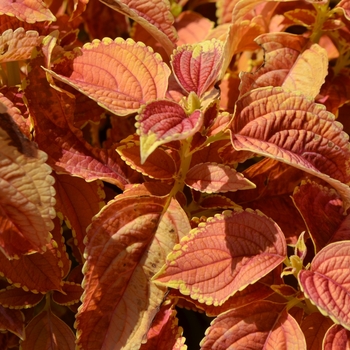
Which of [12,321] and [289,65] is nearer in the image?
[12,321]

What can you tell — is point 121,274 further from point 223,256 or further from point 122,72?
point 122,72

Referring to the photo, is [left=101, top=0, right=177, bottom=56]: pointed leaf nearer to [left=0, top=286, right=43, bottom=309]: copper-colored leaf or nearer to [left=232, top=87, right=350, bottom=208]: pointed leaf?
[left=232, top=87, right=350, bottom=208]: pointed leaf

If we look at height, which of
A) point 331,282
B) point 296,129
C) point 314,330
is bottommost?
point 314,330

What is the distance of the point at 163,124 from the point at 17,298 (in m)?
0.39

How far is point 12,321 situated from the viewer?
86 centimetres

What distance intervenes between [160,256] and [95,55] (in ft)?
1.03

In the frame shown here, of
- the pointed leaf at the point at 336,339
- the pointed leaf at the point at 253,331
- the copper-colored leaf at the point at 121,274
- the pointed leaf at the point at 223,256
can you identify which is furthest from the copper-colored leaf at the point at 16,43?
the pointed leaf at the point at 336,339

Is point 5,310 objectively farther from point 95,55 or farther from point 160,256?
point 95,55

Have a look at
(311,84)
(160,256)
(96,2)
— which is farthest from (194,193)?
(96,2)

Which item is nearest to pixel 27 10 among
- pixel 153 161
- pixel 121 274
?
pixel 153 161

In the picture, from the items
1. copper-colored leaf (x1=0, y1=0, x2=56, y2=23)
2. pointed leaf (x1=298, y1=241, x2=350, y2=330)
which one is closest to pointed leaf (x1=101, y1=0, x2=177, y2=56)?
copper-colored leaf (x1=0, y1=0, x2=56, y2=23)

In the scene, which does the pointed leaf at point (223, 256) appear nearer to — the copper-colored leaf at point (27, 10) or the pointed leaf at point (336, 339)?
the pointed leaf at point (336, 339)

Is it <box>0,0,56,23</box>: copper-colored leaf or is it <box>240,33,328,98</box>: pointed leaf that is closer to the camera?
<box>0,0,56,23</box>: copper-colored leaf

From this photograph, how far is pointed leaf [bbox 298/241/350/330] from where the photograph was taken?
0.73 m
